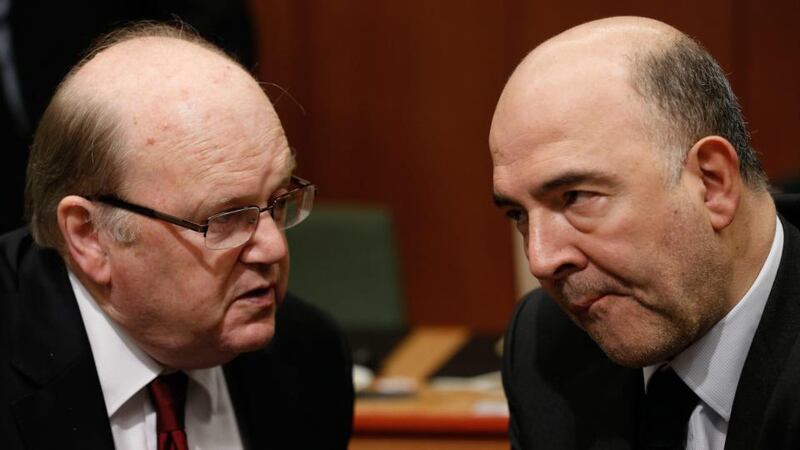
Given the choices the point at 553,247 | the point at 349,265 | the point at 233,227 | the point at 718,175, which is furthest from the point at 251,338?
the point at 349,265

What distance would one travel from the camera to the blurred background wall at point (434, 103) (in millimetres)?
5684

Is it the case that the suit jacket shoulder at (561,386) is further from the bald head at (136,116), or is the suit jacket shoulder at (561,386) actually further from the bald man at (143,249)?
the bald head at (136,116)

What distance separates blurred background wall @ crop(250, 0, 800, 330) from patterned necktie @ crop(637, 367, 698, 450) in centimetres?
350

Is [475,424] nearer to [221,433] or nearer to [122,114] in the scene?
[221,433]

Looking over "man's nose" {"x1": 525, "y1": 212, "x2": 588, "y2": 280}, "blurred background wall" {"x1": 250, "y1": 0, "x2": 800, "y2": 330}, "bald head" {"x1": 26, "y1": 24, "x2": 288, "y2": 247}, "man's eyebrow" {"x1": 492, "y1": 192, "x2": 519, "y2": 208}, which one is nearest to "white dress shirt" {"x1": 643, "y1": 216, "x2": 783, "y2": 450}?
"man's nose" {"x1": 525, "y1": 212, "x2": 588, "y2": 280}

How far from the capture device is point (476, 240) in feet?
19.8

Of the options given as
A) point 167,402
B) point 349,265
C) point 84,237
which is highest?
point 84,237

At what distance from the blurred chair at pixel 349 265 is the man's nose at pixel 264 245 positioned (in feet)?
7.47

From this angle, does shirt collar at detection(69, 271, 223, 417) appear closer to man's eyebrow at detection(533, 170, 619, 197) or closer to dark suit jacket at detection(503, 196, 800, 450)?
dark suit jacket at detection(503, 196, 800, 450)

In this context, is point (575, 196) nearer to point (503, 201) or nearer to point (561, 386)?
point (503, 201)

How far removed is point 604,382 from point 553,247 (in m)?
0.42

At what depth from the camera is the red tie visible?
254 cm

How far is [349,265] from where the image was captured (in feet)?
15.8

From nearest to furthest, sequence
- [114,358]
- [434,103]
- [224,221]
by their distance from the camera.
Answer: [224,221] < [114,358] < [434,103]
